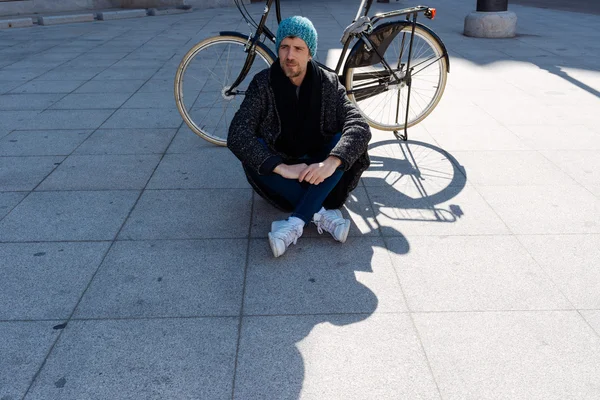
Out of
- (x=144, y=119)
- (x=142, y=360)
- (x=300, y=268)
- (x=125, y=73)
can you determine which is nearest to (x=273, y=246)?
(x=300, y=268)

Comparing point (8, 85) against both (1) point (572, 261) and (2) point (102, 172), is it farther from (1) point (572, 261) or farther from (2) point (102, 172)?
(1) point (572, 261)

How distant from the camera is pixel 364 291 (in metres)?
3.09

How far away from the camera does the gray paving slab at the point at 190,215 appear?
371cm

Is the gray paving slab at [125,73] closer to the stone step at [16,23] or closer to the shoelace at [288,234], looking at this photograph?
the shoelace at [288,234]

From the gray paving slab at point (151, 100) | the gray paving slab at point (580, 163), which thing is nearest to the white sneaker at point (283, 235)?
the gray paving slab at point (580, 163)

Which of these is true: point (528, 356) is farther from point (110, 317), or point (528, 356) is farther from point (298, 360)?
point (110, 317)

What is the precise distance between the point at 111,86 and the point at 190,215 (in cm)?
394

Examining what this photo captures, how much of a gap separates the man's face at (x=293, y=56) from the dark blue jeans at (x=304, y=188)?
1.58 ft

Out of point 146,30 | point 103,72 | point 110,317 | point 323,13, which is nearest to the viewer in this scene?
point 110,317

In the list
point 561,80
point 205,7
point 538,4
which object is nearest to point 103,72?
point 561,80

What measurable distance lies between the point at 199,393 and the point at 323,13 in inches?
515

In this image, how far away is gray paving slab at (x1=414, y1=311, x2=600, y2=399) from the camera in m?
2.41

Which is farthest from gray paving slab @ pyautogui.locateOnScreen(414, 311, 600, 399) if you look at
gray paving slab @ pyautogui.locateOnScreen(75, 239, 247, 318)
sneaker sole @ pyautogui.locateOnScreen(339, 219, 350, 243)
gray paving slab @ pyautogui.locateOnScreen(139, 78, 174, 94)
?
gray paving slab @ pyautogui.locateOnScreen(139, 78, 174, 94)

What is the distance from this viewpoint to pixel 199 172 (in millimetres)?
4641
